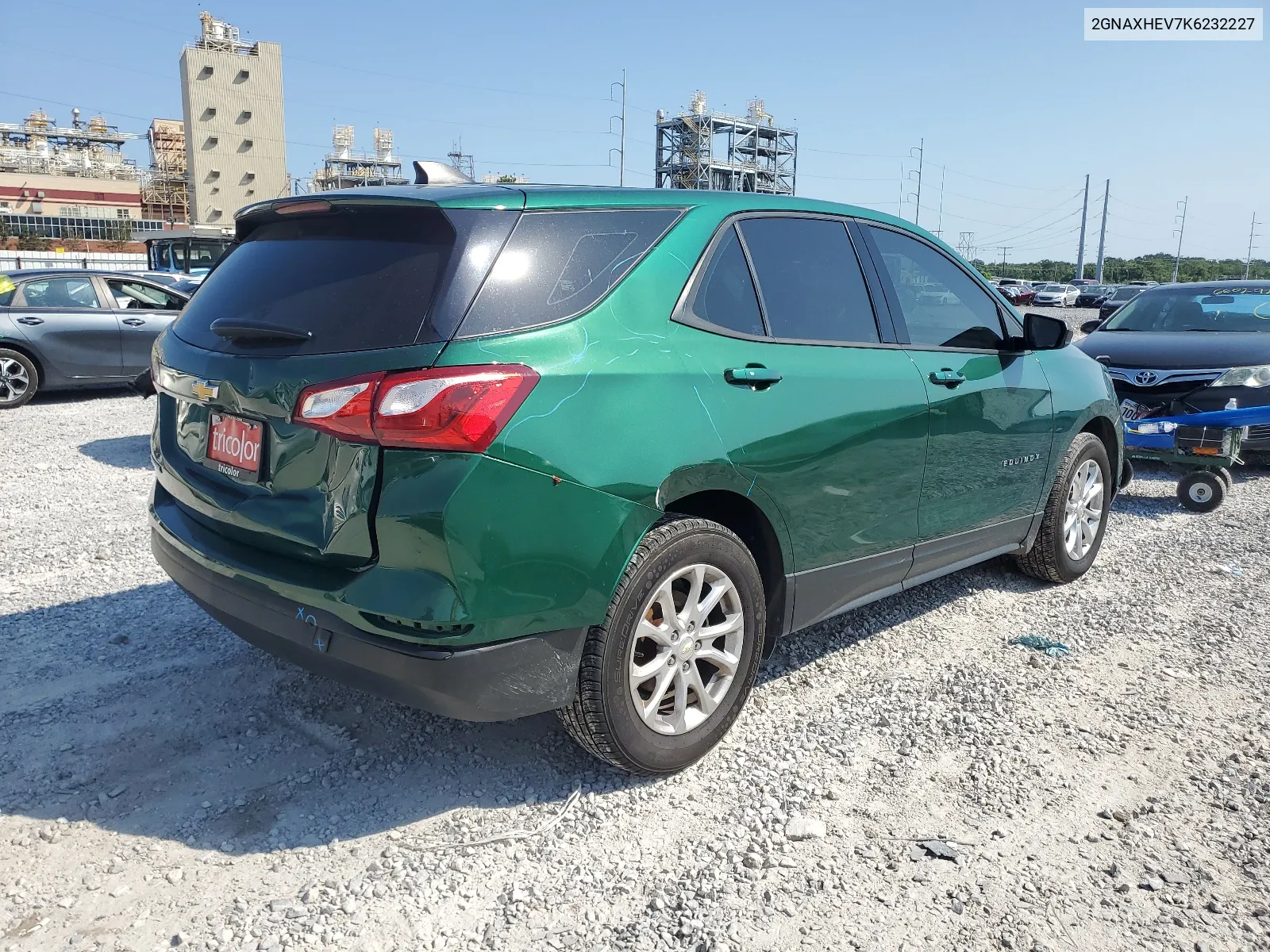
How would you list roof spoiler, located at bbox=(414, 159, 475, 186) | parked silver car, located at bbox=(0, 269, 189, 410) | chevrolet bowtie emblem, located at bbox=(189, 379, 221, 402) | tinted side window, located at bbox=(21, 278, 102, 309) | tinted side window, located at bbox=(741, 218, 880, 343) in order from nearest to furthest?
chevrolet bowtie emblem, located at bbox=(189, 379, 221, 402) < roof spoiler, located at bbox=(414, 159, 475, 186) < tinted side window, located at bbox=(741, 218, 880, 343) < parked silver car, located at bbox=(0, 269, 189, 410) < tinted side window, located at bbox=(21, 278, 102, 309)

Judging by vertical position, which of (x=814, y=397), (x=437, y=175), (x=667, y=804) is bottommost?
(x=667, y=804)

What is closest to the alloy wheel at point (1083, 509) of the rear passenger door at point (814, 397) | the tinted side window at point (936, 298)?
the tinted side window at point (936, 298)

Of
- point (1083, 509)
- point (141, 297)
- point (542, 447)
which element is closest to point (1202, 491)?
point (1083, 509)

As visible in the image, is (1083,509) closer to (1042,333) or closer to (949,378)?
(1042,333)

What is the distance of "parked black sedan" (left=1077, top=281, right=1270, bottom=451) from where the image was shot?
741 centimetres

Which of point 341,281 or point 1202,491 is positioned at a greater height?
point 341,281

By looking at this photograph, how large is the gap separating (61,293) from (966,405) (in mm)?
10799

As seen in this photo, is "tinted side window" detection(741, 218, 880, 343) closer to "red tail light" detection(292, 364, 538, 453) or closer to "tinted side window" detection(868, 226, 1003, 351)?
"tinted side window" detection(868, 226, 1003, 351)

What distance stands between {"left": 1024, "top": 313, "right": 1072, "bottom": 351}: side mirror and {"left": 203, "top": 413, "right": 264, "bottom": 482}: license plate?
345cm

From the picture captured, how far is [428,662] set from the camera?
7.87ft

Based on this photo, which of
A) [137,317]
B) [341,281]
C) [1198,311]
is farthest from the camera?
[137,317]

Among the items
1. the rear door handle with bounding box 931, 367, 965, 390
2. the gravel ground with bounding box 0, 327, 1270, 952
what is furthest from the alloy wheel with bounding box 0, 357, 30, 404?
the rear door handle with bounding box 931, 367, 965, 390

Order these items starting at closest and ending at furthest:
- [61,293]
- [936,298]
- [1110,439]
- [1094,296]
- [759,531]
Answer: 1. [759,531]
2. [936,298]
3. [1110,439]
4. [61,293]
5. [1094,296]

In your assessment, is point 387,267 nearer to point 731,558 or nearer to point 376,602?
point 376,602
